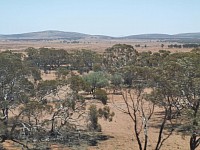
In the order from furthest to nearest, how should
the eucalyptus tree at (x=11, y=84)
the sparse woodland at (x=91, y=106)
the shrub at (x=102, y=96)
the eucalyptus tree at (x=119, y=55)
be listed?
the eucalyptus tree at (x=119, y=55) < the shrub at (x=102, y=96) < the eucalyptus tree at (x=11, y=84) < the sparse woodland at (x=91, y=106)

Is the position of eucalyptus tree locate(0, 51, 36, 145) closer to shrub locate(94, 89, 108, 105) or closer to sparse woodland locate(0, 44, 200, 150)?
sparse woodland locate(0, 44, 200, 150)

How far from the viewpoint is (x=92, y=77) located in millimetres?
57312

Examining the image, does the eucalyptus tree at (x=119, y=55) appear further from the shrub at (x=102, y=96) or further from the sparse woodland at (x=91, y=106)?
the sparse woodland at (x=91, y=106)

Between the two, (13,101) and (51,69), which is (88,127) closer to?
(13,101)

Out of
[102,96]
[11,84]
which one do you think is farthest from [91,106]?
[102,96]

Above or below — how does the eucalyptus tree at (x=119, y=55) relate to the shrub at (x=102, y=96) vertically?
above

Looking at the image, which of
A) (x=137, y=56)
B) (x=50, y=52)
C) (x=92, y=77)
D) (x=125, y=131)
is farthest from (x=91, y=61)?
(x=125, y=131)

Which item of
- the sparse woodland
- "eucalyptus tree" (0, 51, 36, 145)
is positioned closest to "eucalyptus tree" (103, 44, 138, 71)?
the sparse woodland

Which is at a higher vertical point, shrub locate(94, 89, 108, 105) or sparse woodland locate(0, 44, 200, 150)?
sparse woodland locate(0, 44, 200, 150)


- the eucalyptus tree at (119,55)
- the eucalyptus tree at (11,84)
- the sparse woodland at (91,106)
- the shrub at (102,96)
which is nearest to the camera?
the sparse woodland at (91,106)

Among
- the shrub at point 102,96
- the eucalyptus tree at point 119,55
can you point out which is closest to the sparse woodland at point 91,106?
the shrub at point 102,96

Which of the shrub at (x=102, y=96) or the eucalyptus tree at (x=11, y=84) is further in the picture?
the shrub at (x=102, y=96)

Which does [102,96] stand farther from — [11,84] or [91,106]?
[11,84]

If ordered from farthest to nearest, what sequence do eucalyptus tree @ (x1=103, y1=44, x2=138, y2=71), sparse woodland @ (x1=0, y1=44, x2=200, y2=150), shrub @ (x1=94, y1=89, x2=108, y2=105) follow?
eucalyptus tree @ (x1=103, y1=44, x2=138, y2=71), shrub @ (x1=94, y1=89, x2=108, y2=105), sparse woodland @ (x1=0, y1=44, x2=200, y2=150)
